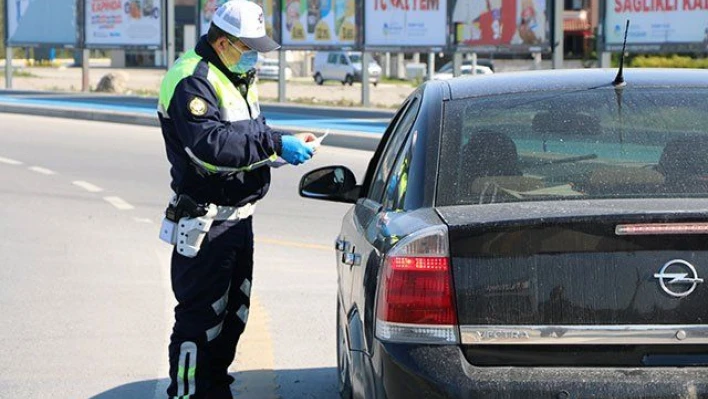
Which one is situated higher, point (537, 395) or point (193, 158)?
point (193, 158)

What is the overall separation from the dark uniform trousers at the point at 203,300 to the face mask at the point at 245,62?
2.11 feet

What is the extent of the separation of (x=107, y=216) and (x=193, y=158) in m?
7.39

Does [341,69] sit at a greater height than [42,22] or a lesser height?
lesser

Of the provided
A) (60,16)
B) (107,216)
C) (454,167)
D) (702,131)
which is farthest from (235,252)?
(60,16)

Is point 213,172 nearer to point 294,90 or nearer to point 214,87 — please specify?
point 214,87

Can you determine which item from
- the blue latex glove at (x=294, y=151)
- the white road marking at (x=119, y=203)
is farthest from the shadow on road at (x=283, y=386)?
the white road marking at (x=119, y=203)

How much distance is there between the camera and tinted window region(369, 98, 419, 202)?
4.79 meters

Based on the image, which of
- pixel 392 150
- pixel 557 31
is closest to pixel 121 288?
pixel 392 150

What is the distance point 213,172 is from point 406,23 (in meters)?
22.5

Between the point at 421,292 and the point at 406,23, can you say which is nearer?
the point at 421,292

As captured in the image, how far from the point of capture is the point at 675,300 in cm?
352

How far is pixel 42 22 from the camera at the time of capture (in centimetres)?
3688

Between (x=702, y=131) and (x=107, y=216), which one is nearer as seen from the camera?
(x=702, y=131)

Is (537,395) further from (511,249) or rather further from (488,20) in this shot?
(488,20)
